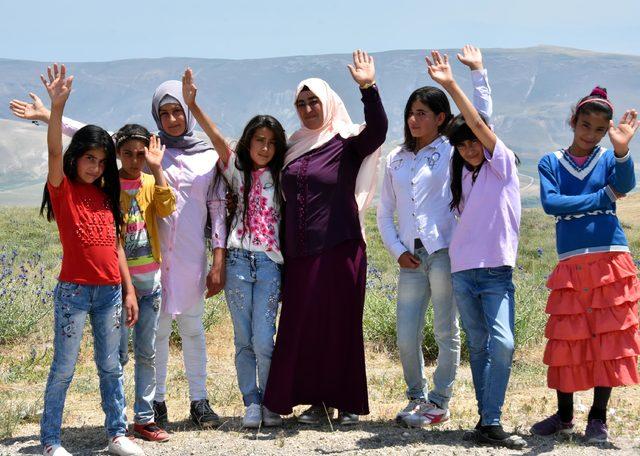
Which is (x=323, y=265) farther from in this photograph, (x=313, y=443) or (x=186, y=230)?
(x=313, y=443)

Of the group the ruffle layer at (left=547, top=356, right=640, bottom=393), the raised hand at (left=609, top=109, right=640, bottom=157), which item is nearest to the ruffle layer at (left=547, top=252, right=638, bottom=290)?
the ruffle layer at (left=547, top=356, right=640, bottom=393)

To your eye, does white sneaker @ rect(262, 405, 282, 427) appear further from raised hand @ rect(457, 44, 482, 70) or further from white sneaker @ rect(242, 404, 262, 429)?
raised hand @ rect(457, 44, 482, 70)

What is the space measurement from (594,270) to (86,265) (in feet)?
8.92

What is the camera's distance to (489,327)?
14.8 ft

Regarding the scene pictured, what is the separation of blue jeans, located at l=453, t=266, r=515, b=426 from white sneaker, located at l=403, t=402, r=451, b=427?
0.41 metres

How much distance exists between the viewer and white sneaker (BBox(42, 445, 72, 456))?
4.35 meters

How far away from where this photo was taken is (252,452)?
452 centimetres

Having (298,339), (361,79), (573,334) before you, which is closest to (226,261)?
(298,339)

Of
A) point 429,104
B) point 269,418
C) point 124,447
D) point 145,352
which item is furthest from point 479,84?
point 124,447

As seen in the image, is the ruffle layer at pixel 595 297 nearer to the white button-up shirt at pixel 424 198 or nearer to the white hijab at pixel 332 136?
the white button-up shirt at pixel 424 198

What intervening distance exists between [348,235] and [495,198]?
908 mm

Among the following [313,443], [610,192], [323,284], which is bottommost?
[313,443]

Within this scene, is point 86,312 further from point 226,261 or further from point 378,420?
point 378,420

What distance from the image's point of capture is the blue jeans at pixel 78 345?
14.2 feet
